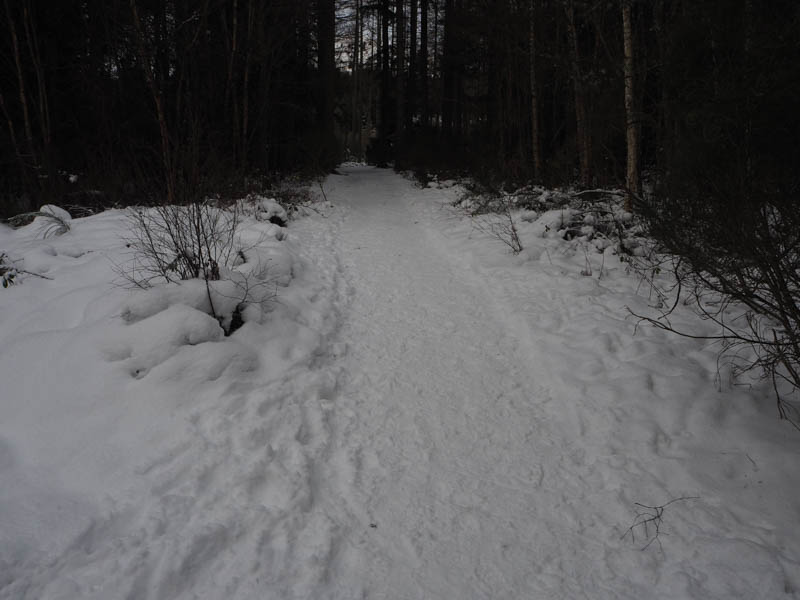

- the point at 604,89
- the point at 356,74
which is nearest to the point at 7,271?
the point at 604,89

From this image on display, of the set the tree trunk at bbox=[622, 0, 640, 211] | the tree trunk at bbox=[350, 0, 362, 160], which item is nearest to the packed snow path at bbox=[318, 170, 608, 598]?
the tree trunk at bbox=[622, 0, 640, 211]

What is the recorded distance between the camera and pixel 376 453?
2.96 m

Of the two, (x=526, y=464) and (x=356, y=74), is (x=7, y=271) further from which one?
(x=356, y=74)

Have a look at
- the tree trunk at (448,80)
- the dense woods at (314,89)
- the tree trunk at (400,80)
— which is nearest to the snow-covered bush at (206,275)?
the dense woods at (314,89)

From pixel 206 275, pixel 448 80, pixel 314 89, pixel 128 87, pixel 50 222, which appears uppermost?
pixel 448 80

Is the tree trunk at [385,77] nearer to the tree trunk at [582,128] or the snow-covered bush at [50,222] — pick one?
the tree trunk at [582,128]

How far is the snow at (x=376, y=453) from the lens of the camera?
211 cm

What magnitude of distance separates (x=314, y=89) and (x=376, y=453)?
57.2ft

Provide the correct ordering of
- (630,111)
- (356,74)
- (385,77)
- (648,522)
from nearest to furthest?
1. (648,522)
2. (630,111)
3. (385,77)
4. (356,74)

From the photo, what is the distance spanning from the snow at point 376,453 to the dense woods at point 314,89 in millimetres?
1521

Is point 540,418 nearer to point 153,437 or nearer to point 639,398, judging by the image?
point 639,398

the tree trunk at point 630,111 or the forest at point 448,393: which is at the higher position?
the tree trunk at point 630,111

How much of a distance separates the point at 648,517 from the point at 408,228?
7345 mm

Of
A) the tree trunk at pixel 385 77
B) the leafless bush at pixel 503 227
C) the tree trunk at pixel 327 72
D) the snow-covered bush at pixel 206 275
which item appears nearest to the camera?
the snow-covered bush at pixel 206 275
